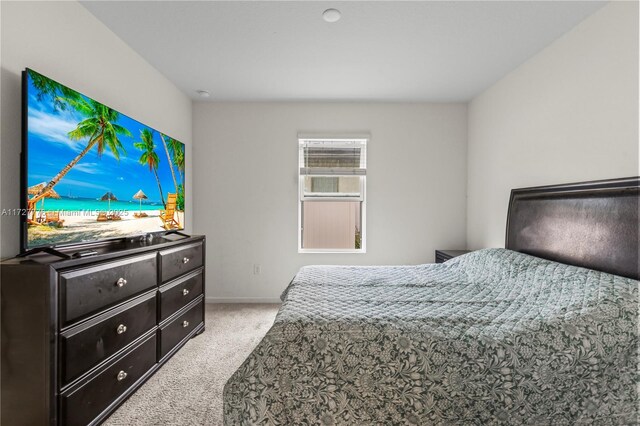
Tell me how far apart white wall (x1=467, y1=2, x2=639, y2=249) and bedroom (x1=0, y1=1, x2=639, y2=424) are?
1cm

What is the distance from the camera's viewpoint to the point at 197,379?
2.13 m

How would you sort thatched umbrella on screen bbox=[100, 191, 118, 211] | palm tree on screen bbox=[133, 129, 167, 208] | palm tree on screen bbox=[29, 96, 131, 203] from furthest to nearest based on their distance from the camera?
palm tree on screen bbox=[133, 129, 167, 208] < thatched umbrella on screen bbox=[100, 191, 118, 211] < palm tree on screen bbox=[29, 96, 131, 203]

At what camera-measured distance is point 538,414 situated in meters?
1.26

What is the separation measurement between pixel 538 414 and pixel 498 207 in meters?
2.25

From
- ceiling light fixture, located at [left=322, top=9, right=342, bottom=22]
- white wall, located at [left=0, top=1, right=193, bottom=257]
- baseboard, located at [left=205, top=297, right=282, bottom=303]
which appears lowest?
baseboard, located at [left=205, top=297, right=282, bottom=303]

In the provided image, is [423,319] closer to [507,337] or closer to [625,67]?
[507,337]

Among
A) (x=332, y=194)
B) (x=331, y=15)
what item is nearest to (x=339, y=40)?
(x=331, y=15)

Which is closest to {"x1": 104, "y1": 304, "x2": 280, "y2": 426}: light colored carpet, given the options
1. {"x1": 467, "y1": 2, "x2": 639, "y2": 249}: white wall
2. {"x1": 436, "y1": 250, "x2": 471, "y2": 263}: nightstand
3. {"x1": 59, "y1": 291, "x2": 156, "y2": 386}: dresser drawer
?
{"x1": 59, "y1": 291, "x2": 156, "y2": 386}: dresser drawer

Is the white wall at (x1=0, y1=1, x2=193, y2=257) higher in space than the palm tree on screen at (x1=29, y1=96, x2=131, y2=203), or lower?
higher

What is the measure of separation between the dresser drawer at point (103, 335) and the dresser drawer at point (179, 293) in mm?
118

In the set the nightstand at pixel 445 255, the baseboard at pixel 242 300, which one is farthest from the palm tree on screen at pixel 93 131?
the nightstand at pixel 445 255

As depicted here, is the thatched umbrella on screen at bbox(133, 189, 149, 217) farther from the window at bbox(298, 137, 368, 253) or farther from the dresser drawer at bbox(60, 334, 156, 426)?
the window at bbox(298, 137, 368, 253)

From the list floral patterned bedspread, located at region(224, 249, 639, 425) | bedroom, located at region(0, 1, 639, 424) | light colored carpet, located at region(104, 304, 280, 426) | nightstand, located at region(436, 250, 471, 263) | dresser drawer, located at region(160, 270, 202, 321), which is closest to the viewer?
floral patterned bedspread, located at region(224, 249, 639, 425)

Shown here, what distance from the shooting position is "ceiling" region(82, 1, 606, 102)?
6.55 feet
